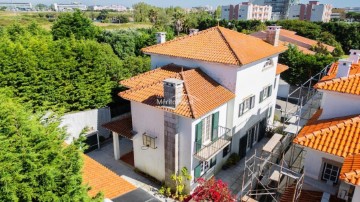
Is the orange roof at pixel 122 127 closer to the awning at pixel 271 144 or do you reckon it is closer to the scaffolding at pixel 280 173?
the scaffolding at pixel 280 173

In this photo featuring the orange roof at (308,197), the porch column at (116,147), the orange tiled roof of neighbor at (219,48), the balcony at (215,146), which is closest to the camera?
the orange roof at (308,197)

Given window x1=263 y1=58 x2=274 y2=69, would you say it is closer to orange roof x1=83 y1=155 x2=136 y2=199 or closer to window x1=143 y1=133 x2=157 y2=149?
window x1=143 y1=133 x2=157 y2=149

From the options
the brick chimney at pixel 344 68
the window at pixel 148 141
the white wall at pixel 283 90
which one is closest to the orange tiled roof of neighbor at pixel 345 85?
the brick chimney at pixel 344 68

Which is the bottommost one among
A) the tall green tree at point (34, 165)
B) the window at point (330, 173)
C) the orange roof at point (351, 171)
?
the window at point (330, 173)

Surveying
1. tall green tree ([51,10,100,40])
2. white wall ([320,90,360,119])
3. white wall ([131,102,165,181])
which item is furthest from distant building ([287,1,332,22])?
white wall ([131,102,165,181])

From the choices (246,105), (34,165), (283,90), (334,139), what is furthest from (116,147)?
(283,90)

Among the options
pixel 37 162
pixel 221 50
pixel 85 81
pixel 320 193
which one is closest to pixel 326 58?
pixel 221 50

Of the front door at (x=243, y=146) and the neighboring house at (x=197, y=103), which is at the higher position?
the neighboring house at (x=197, y=103)
